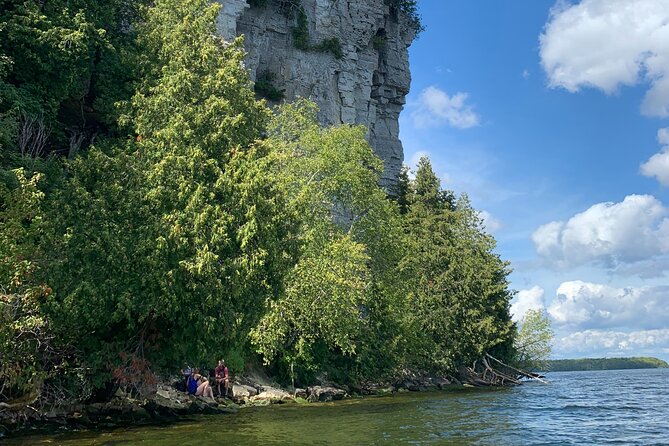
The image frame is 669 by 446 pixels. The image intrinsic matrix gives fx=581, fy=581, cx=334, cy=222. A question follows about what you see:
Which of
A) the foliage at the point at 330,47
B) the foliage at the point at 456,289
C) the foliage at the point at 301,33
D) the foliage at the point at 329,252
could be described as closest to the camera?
the foliage at the point at 329,252

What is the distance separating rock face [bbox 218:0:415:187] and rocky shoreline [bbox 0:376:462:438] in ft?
86.8

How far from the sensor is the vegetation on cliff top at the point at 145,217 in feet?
57.8

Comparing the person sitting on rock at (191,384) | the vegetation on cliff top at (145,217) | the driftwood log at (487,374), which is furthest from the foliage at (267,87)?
the person sitting on rock at (191,384)

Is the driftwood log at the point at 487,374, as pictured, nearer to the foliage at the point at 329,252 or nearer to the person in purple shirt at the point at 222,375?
the foliage at the point at 329,252

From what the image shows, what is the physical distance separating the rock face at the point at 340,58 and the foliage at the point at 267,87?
450 millimetres

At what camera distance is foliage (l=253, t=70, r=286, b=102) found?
5262 cm

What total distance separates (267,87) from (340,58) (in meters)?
10.6

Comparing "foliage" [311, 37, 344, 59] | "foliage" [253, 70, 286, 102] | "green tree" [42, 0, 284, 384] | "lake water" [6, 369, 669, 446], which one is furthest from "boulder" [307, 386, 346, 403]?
"foliage" [311, 37, 344, 59]

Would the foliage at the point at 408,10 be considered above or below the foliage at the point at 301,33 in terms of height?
above

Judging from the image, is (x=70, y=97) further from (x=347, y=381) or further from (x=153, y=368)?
(x=347, y=381)

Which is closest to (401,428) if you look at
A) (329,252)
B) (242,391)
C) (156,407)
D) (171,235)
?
(171,235)

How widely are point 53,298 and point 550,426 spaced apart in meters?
16.9

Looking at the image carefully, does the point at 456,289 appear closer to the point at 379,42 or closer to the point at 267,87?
the point at 267,87

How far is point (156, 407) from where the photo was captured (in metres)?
22.1
